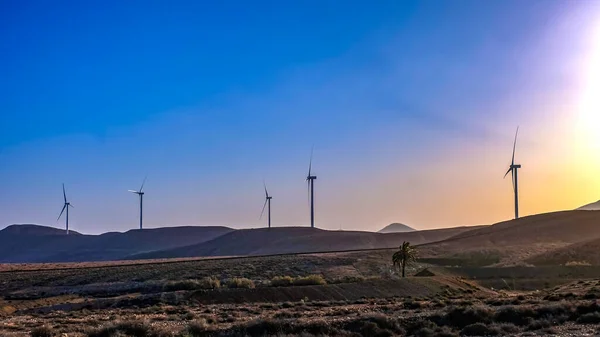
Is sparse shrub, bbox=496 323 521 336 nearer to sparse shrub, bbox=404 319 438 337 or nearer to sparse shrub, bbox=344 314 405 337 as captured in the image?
sparse shrub, bbox=404 319 438 337

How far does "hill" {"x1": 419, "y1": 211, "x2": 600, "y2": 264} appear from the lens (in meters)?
103

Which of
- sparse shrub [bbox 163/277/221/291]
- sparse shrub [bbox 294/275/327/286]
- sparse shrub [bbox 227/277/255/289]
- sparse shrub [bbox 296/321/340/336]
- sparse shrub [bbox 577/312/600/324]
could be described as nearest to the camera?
sparse shrub [bbox 577/312/600/324]

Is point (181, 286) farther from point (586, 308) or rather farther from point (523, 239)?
point (523, 239)

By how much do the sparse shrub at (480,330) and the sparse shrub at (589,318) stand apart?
419 cm

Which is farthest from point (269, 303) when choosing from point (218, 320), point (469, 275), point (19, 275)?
point (19, 275)

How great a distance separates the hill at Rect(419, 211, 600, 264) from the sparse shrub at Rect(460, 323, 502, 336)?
68.0 meters

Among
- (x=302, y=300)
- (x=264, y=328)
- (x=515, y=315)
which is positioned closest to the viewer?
(x=264, y=328)

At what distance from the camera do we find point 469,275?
3056 inches

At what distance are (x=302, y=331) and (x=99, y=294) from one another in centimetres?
4516

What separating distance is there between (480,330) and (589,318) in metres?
5.27

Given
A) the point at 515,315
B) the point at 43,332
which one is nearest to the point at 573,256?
the point at 515,315

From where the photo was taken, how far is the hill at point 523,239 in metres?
103

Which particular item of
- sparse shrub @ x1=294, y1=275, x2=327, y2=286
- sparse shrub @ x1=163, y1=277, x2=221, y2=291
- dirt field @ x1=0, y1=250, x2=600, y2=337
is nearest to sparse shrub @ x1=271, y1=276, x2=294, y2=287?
dirt field @ x1=0, y1=250, x2=600, y2=337

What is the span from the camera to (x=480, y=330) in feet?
92.1
